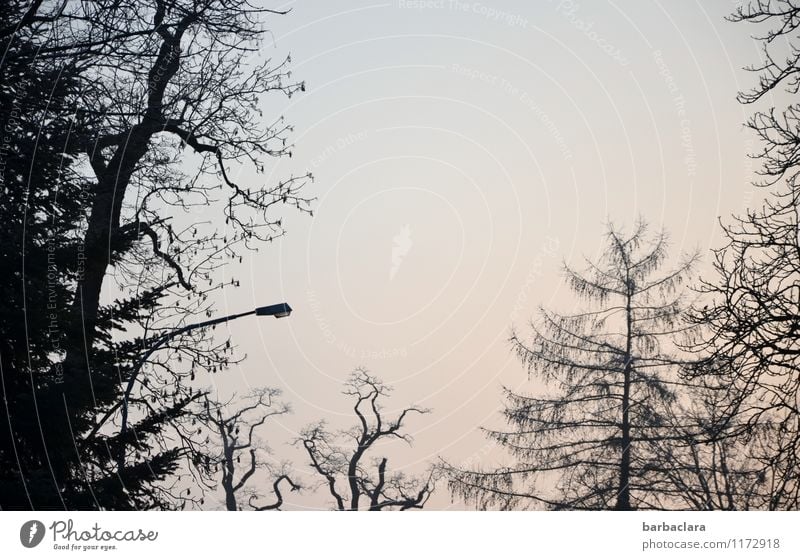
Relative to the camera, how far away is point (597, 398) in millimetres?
19406

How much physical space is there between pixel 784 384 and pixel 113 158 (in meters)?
10.8

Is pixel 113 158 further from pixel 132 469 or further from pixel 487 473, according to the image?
pixel 487 473

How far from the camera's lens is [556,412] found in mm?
19562

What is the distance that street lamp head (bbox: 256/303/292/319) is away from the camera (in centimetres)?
1327
